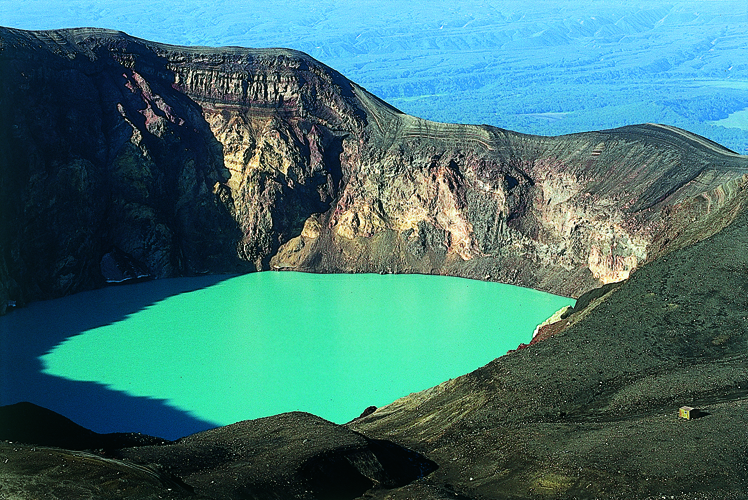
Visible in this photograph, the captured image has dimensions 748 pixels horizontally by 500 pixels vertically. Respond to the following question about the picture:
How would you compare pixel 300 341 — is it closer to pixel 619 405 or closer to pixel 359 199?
pixel 359 199

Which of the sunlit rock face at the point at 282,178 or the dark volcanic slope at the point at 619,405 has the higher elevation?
the sunlit rock face at the point at 282,178

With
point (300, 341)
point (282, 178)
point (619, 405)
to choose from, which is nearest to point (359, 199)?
point (282, 178)

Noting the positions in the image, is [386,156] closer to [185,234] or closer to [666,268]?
[185,234]

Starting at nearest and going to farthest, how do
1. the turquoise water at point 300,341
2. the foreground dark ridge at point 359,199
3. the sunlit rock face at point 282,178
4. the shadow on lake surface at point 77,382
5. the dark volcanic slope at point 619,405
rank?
the dark volcanic slope at point 619,405, the foreground dark ridge at point 359,199, the shadow on lake surface at point 77,382, the turquoise water at point 300,341, the sunlit rock face at point 282,178

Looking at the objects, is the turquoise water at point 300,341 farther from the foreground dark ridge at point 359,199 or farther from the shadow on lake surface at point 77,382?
the foreground dark ridge at point 359,199

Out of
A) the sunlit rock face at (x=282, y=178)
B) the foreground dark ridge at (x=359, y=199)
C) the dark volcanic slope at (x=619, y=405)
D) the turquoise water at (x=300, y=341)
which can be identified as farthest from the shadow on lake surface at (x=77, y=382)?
the dark volcanic slope at (x=619, y=405)

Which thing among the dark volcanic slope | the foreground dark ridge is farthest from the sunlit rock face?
the dark volcanic slope

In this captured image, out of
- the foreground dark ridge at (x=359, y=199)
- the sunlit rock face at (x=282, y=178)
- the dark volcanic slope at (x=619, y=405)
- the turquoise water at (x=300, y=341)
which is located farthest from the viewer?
the sunlit rock face at (x=282, y=178)

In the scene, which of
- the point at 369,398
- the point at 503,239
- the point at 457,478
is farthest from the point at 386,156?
the point at 457,478
